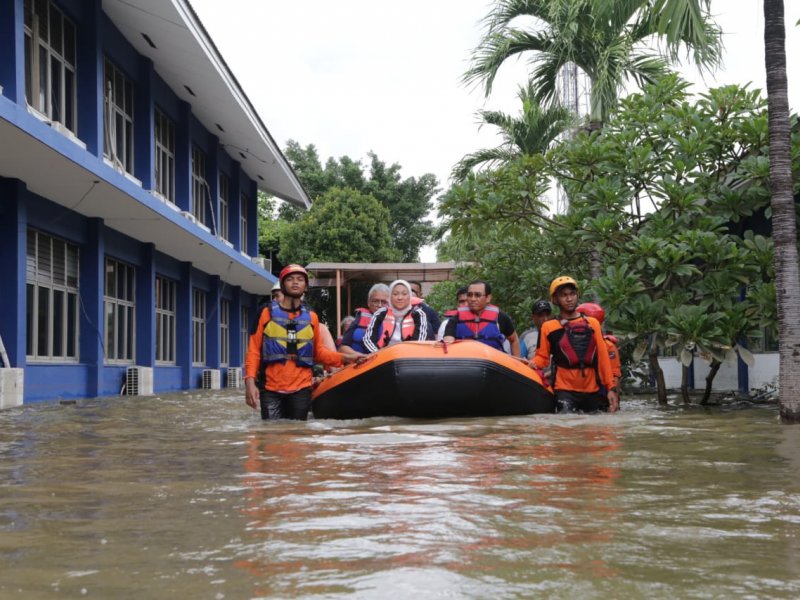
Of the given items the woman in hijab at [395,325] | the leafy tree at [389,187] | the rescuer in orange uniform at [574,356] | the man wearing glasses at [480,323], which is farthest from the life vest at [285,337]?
the leafy tree at [389,187]

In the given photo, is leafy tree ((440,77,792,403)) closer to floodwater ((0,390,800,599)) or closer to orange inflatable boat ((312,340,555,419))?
orange inflatable boat ((312,340,555,419))

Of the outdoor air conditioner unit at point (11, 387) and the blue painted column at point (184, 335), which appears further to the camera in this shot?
the blue painted column at point (184, 335)

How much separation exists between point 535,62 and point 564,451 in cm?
1432

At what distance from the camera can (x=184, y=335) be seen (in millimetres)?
21734

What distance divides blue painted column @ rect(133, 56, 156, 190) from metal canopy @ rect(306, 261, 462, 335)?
11.9 metres

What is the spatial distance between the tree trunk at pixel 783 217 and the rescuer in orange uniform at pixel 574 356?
1.69 metres

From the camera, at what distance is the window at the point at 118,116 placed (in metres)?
16.2

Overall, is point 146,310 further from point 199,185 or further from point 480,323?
point 480,323

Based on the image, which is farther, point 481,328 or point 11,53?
point 11,53

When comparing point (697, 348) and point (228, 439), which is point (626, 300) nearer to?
point (697, 348)

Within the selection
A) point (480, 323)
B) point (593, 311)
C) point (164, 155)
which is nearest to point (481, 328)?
point (480, 323)

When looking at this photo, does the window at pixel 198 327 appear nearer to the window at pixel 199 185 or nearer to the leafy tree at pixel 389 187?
the window at pixel 199 185

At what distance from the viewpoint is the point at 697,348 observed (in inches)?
408

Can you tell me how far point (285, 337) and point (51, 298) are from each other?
6.96 m
